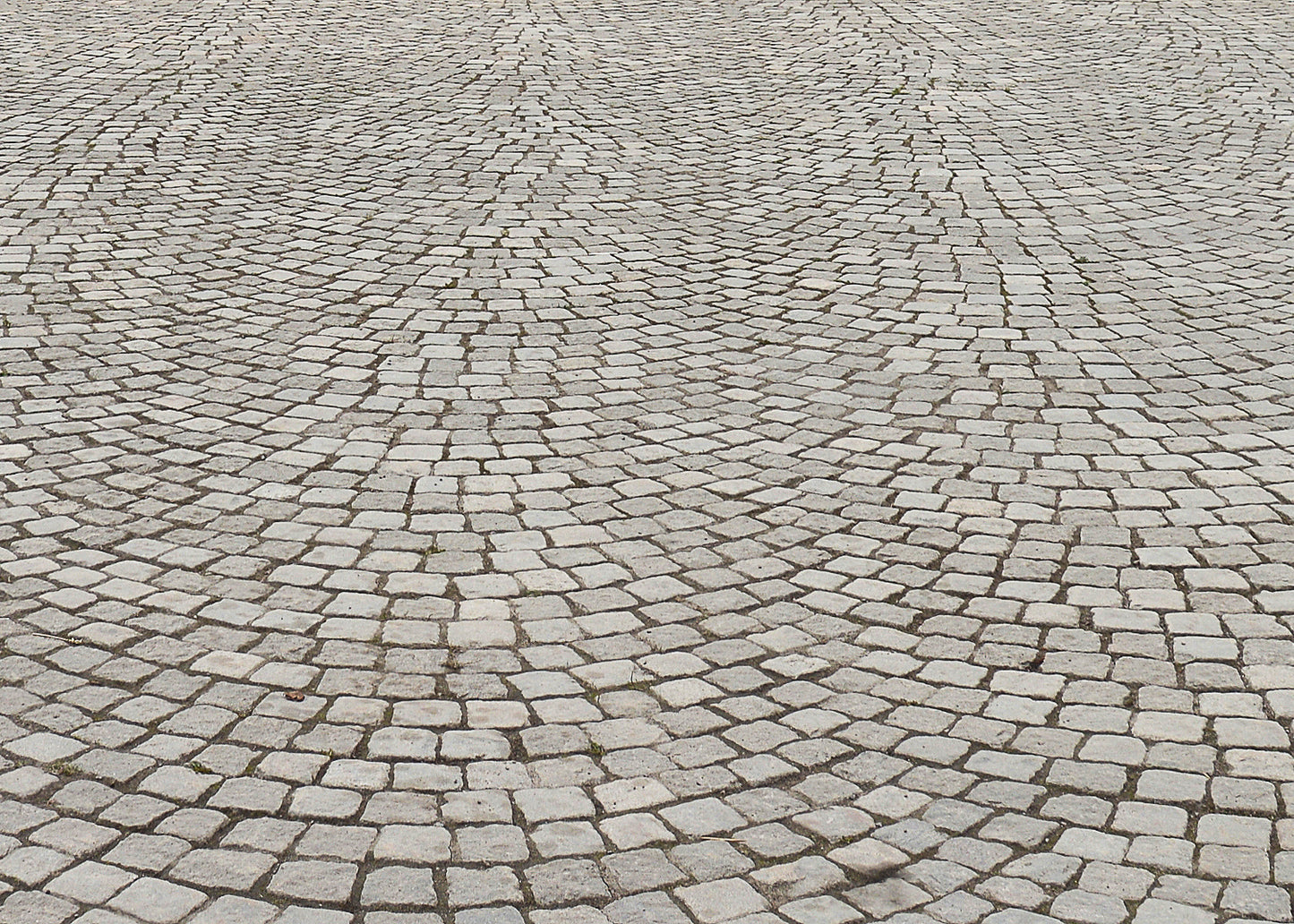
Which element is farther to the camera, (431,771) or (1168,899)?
(431,771)

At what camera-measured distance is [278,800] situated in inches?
155

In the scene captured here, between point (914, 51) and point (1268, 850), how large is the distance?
11.9 metres

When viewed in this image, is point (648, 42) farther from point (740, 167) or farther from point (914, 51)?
point (740, 167)

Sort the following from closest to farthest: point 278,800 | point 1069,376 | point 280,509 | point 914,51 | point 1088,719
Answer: point 278,800 → point 1088,719 → point 280,509 → point 1069,376 → point 914,51

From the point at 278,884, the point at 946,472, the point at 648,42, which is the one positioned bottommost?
the point at 278,884

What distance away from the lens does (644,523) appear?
218 inches

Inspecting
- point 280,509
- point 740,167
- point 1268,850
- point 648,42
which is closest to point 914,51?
point 648,42

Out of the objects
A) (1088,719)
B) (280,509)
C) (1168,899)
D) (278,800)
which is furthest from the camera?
(280,509)

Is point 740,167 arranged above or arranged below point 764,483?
above

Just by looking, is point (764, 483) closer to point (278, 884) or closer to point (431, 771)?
point (431, 771)

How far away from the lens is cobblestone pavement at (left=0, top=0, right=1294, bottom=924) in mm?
3791

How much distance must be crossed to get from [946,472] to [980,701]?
166 cm

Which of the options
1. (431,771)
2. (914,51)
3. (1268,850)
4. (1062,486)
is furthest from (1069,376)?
(914,51)

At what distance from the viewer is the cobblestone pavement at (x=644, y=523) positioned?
3.79 m
